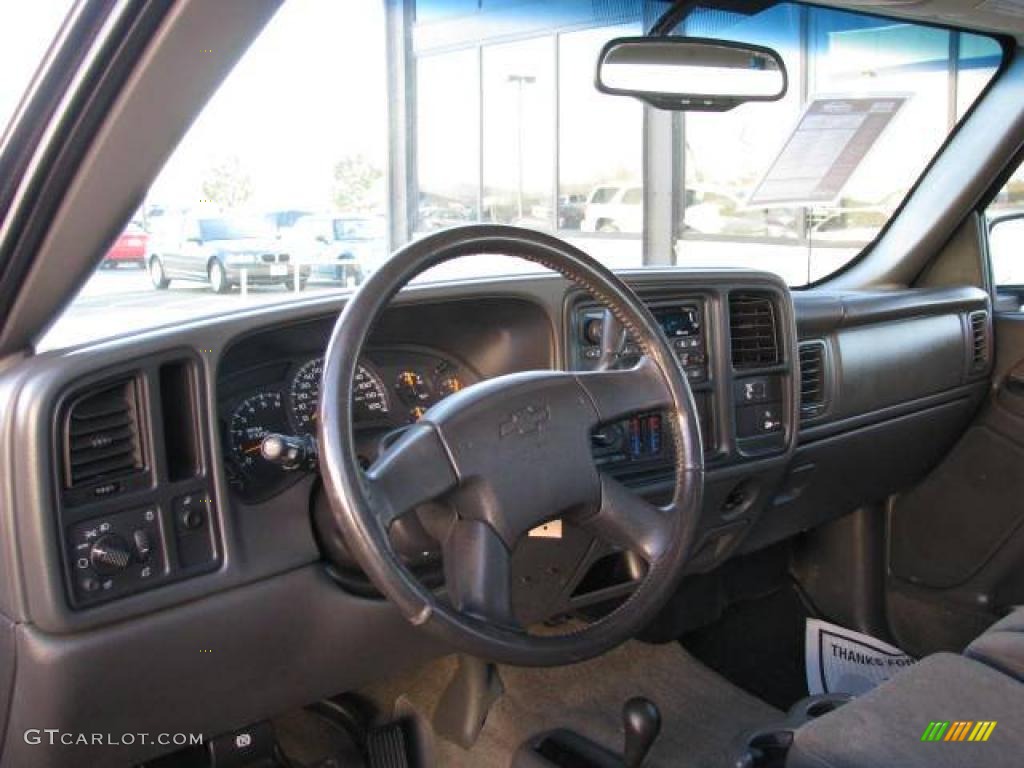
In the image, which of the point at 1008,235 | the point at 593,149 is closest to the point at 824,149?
the point at 1008,235

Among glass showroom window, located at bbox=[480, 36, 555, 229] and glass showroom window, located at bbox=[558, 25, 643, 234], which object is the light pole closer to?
glass showroom window, located at bbox=[480, 36, 555, 229]

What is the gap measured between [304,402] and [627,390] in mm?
630

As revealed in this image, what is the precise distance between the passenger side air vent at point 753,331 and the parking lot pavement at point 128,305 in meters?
1.16

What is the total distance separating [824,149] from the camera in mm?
3178

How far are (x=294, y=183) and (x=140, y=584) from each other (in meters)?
0.76

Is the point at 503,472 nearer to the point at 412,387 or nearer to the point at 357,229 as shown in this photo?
the point at 412,387

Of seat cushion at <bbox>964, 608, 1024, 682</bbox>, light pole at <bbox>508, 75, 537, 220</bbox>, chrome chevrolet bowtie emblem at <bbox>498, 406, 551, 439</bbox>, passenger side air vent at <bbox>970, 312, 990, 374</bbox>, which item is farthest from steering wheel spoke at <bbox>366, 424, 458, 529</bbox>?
passenger side air vent at <bbox>970, 312, 990, 374</bbox>

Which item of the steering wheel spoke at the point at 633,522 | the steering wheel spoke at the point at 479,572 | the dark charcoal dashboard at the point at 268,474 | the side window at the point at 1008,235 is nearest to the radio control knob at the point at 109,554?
the dark charcoal dashboard at the point at 268,474

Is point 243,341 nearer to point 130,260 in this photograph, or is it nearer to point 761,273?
point 130,260

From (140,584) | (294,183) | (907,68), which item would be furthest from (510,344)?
(907,68)

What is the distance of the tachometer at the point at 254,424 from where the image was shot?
1.90m

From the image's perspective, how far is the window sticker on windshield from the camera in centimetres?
311

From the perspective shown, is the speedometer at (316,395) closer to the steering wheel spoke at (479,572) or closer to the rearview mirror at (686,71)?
the steering wheel spoke at (479,572)

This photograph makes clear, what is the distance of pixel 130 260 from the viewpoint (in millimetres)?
1756
